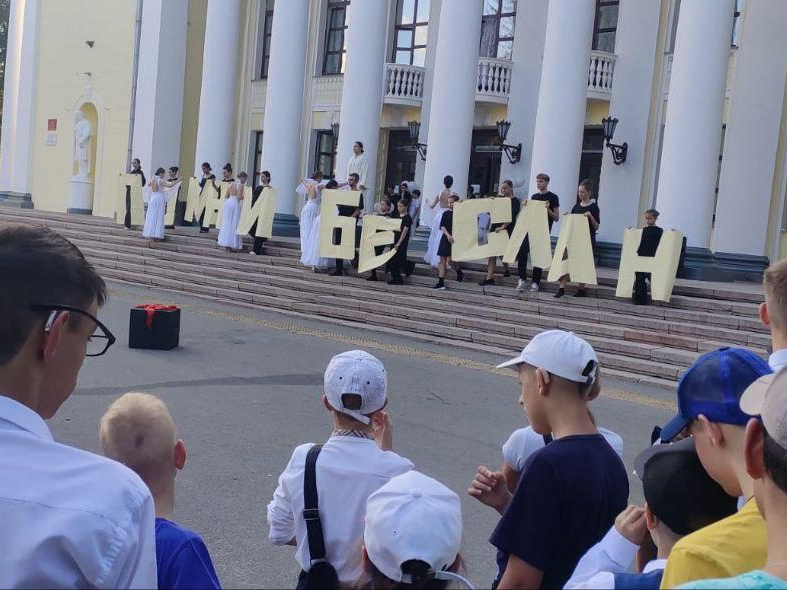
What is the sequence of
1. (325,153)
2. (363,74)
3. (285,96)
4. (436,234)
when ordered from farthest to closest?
(325,153) < (285,96) < (363,74) < (436,234)

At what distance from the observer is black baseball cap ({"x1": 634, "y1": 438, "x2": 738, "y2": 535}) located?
7.38 feet

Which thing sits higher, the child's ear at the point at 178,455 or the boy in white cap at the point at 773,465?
the boy in white cap at the point at 773,465

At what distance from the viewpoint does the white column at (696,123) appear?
52.3 feet

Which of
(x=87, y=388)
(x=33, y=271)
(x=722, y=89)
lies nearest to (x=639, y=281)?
(x=722, y=89)

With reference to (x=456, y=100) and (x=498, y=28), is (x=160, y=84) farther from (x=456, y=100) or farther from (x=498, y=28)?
(x=456, y=100)

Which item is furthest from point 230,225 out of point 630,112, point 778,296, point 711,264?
point 778,296

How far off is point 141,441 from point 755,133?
18246 millimetres

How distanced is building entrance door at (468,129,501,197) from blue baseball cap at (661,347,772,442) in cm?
2202

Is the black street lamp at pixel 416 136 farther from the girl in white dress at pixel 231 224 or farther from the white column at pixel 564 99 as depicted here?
the white column at pixel 564 99

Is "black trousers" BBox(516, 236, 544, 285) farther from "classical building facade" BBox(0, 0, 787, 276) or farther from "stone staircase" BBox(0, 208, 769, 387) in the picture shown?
"classical building facade" BBox(0, 0, 787, 276)

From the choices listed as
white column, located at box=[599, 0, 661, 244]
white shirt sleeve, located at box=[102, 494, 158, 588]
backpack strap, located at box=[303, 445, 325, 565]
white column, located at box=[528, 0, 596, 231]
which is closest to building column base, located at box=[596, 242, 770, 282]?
white column, located at box=[599, 0, 661, 244]

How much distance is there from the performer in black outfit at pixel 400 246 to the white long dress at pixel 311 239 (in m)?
1.76

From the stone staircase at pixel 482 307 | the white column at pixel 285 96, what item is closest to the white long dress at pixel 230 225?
the stone staircase at pixel 482 307

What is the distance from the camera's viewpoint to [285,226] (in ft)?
78.6
